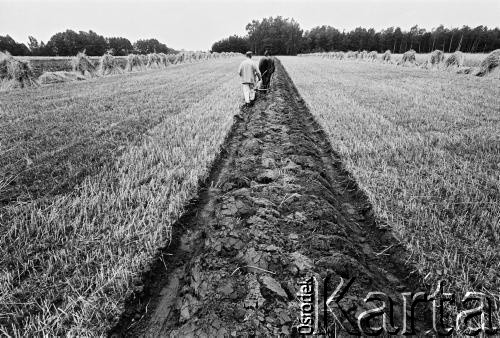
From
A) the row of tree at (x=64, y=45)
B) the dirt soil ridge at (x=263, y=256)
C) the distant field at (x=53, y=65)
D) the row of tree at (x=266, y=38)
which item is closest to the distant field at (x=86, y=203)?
the dirt soil ridge at (x=263, y=256)

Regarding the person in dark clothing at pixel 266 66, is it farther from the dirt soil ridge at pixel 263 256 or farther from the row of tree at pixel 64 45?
the row of tree at pixel 64 45

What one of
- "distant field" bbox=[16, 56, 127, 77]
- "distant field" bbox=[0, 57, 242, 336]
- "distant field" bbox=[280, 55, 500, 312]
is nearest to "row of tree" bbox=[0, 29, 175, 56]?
"distant field" bbox=[16, 56, 127, 77]

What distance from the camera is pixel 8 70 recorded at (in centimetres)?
1574

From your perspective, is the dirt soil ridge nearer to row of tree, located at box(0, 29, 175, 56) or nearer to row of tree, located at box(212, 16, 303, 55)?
row of tree, located at box(0, 29, 175, 56)

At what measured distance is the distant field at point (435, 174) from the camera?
2.58 meters

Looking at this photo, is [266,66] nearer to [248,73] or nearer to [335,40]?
[248,73]

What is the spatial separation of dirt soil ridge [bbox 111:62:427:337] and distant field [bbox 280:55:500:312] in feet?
0.87

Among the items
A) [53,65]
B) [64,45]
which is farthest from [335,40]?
[53,65]

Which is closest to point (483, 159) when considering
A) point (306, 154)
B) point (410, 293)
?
point (306, 154)

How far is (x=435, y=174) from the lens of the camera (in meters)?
4.18

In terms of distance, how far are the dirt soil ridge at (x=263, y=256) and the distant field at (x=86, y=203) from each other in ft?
0.91

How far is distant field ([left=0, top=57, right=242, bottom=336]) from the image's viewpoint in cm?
213

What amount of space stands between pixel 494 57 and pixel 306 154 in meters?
19.8

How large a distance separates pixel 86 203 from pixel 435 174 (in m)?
4.86
